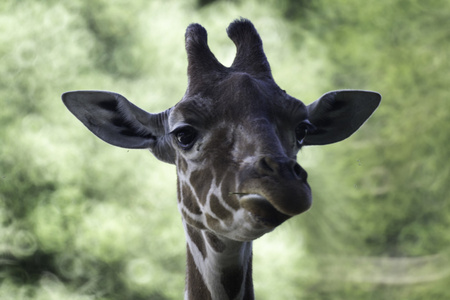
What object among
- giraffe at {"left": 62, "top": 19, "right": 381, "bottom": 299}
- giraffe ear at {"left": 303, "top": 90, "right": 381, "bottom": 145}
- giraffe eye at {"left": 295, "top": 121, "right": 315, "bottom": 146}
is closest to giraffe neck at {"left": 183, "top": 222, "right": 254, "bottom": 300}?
giraffe at {"left": 62, "top": 19, "right": 381, "bottom": 299}

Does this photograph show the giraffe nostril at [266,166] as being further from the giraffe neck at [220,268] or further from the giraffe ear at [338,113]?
the giraffe ear at [338,113]

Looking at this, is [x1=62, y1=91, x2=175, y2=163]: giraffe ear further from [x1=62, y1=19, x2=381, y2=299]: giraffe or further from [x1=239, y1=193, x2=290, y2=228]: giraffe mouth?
[x1=239, y1=193, x2=290, y2=228]: giraffe mouth

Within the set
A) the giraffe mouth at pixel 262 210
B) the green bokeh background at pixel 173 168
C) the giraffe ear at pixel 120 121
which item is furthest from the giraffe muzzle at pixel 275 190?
the green bokeh background at pixel 173 168

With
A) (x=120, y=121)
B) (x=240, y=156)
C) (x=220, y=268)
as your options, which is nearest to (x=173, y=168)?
(x=120, y=121)

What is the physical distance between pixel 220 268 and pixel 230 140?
614 millimetres

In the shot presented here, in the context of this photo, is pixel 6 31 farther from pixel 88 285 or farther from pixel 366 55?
pixel 366 55

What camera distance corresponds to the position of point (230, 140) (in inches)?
96.7

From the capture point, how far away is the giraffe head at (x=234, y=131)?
217cm

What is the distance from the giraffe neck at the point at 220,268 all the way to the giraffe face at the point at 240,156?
128 millimetres

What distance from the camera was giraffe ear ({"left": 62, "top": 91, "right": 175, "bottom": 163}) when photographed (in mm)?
2922

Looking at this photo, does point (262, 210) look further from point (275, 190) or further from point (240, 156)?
point (240, 156)

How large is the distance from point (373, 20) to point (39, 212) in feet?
19.8

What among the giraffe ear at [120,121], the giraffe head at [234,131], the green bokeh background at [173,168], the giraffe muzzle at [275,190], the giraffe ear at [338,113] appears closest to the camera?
the giraffe muzzle at [275,190]

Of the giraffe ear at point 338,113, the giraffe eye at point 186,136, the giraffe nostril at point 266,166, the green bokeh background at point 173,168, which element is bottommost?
the giraffe nostril at point 266,166
